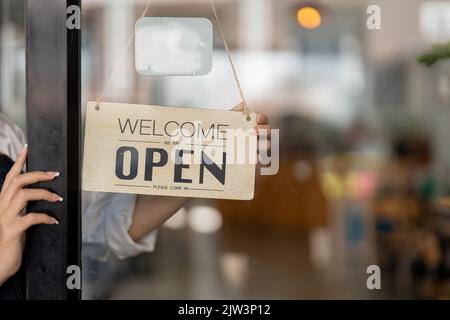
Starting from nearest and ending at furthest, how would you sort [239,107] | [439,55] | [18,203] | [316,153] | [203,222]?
[18,203] < [239,107] < [439,55] < [203,222] < [316,153]

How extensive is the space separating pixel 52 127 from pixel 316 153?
607 cm

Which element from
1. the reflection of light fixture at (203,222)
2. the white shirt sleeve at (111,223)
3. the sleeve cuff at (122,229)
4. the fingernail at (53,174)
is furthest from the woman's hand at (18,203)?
the reflection of light fixture at (203,222)

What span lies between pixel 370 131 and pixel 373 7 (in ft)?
19.8

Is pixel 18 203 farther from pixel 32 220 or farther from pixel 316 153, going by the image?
pixel 316 153

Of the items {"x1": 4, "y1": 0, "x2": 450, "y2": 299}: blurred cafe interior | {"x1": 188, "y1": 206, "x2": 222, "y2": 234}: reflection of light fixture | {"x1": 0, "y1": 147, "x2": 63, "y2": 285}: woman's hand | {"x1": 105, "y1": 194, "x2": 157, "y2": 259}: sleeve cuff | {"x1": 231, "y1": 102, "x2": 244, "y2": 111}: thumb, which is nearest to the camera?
{"x1": 0, "y1": 147, "x2": 63, "y2": 285}: woman's hand

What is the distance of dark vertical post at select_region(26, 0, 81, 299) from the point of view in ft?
3.53

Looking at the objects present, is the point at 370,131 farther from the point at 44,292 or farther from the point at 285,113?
the point at 44,292

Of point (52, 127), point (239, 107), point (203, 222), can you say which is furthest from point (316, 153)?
point (52, 127)

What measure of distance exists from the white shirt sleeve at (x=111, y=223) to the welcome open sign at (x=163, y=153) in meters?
0.08

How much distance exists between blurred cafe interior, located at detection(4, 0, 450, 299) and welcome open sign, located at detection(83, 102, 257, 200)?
6 centimetres

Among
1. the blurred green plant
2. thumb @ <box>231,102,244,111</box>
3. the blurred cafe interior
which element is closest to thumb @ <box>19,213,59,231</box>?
the blurred cafe interior

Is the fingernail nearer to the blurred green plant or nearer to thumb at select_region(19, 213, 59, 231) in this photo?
thumb at select_region(19, 213, 59, 231)

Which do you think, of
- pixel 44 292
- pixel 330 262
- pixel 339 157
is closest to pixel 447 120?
pixel 339 157

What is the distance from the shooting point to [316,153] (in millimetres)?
7039
